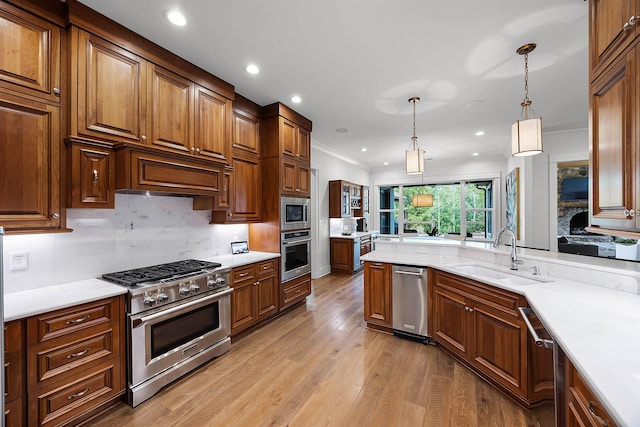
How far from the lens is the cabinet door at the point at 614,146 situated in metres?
1.16

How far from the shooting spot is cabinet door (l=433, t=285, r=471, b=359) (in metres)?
2.38

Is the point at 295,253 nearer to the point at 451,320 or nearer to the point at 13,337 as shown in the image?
the point at 451,320

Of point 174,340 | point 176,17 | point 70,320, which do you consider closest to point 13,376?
point 70,320

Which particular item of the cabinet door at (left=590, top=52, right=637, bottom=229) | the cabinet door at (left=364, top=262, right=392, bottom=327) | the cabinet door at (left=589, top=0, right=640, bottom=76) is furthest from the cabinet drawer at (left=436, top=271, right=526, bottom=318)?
the cabinet door at (left=589, top=0, right=640, bottom=76)

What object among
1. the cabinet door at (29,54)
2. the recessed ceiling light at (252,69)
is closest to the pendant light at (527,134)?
the recessed ceiling light at (252,69)

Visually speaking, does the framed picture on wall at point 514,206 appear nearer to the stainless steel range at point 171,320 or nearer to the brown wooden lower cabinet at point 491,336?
the brown wooden lower cabinet at point 491,336

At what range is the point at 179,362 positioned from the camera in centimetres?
224

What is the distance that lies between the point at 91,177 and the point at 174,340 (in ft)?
4.67

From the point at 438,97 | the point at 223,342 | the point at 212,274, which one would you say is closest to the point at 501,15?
the point at 438,97

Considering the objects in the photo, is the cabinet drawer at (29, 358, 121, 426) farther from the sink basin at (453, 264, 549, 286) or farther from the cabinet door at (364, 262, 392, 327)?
the sink basin at (453, 264, 549, 286)

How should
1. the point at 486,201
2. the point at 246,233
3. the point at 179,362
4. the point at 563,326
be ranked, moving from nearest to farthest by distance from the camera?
the point at 563,326 → the point at 179,362 → the point at 246,233 → the point at 486,201

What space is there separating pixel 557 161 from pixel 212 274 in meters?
5.46

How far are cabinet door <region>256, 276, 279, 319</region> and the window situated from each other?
4194 millimetres

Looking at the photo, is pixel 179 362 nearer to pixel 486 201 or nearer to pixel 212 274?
pixel 212 274
